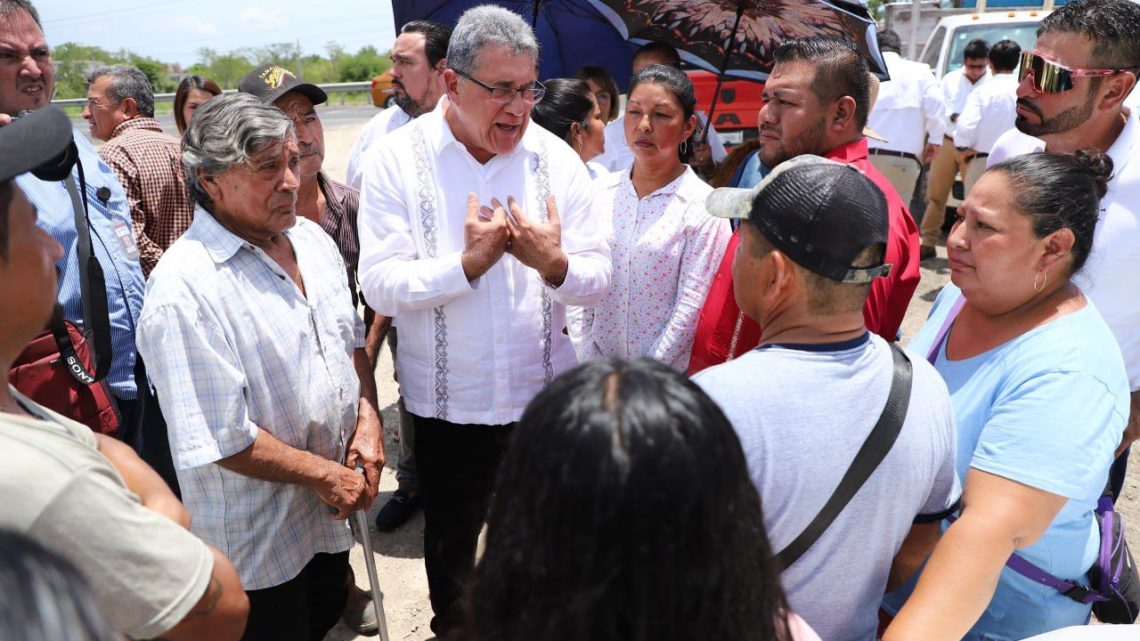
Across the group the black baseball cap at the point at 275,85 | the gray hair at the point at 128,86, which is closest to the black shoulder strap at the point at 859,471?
the black baseball cap at the point at 275,85

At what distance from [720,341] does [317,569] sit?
1.47m

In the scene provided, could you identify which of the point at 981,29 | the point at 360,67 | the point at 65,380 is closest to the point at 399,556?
the point at 65,380

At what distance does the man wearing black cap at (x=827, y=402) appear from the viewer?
1.25 m

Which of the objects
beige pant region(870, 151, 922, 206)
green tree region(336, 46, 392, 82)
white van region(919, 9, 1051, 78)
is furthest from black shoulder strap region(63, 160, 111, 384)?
green tree region(336, 46, 392, 82)

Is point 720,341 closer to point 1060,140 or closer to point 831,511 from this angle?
point 831,511

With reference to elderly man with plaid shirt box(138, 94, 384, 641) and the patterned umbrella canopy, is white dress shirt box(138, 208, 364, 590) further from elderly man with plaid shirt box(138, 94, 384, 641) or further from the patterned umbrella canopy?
the patterned umbrella canopy

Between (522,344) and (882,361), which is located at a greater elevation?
(882,361)

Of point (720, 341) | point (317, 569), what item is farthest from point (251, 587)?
point (720, 341)

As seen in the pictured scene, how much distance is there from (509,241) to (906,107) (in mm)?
5633

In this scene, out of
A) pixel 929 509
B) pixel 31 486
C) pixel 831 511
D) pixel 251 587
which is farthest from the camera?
pixel 251 587

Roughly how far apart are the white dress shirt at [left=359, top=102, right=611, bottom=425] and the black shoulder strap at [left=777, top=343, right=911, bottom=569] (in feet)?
4.07

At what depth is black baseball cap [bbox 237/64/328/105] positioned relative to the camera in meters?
3.11

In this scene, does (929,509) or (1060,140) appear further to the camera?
(1060,140)

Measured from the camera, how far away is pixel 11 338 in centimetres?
116
